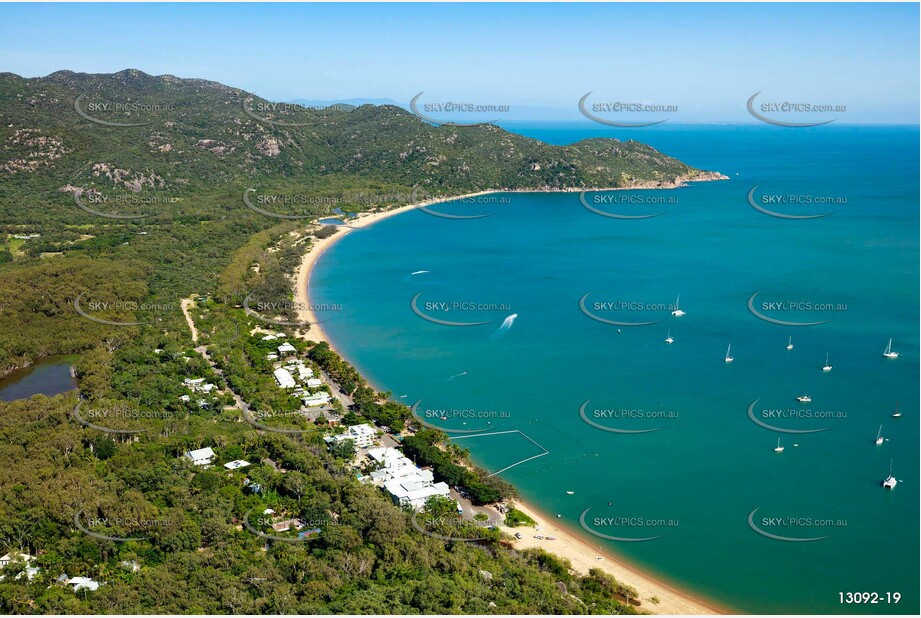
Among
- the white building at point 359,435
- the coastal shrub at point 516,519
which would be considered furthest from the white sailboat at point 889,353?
the white building at point 359,435

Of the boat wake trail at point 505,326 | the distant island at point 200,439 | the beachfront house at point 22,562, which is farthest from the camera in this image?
the boat wake trail at point 505,326

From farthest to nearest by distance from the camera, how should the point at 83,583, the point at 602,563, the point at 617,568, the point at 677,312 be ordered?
1. the point at 677,312
2. the point at 602,563
3. the point at 617,568
4. the point at 83,583

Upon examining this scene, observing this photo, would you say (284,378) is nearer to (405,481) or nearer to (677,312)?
(405,481)

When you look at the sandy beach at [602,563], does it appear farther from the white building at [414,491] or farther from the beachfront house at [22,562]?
the beachfront house at [22,562]

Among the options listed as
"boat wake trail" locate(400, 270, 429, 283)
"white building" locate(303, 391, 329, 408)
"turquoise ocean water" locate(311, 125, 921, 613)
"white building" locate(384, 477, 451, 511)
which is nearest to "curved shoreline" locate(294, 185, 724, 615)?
"turquoise ocean water" locate(311, 125, 921, 613)

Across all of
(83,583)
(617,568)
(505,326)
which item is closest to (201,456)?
(83,583)

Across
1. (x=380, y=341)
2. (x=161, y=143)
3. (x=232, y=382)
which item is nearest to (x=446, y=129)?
(x=161, y=143)

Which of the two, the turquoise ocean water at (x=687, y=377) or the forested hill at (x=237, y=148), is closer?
the turquoise ocean water at (x=687, y=377)

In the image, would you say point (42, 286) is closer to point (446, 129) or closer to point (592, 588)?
point (592, 588)
